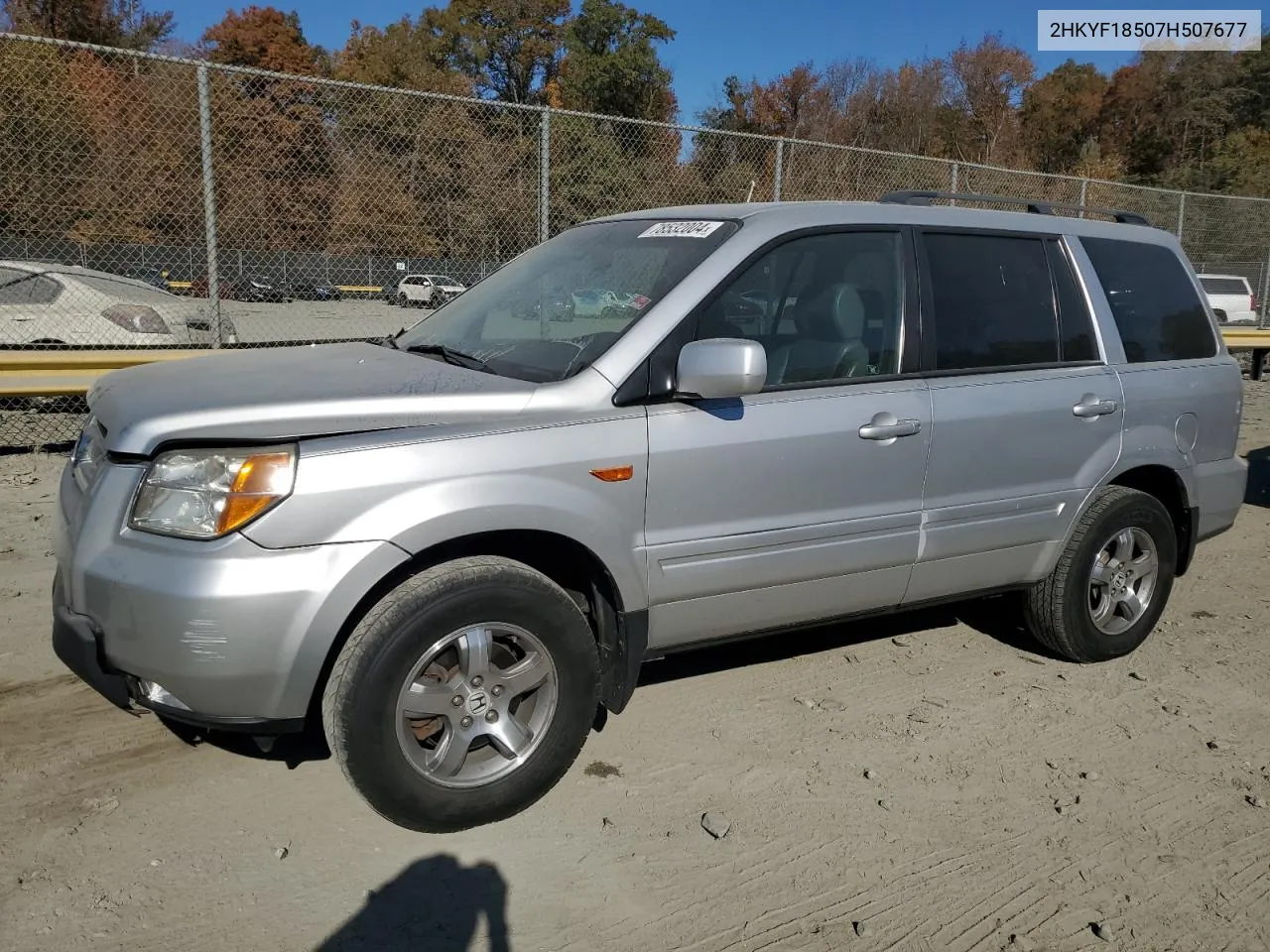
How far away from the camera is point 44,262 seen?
7867mm

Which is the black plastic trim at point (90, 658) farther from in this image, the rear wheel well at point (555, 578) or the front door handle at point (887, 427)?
the front door handle at point (887, 427)

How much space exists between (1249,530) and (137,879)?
6.76 metres

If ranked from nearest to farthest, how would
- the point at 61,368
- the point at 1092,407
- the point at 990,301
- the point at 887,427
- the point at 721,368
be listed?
the point at 721,368 < the point at 887,427 < the point at 990,301 < the point at 1092,407 < the point at 61,368

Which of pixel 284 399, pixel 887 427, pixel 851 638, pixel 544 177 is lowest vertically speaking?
pixel 851 638

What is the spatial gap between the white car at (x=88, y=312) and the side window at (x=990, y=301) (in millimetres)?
6511

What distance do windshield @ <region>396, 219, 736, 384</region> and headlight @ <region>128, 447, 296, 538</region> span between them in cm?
90

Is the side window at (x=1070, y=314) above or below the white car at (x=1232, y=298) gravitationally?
below

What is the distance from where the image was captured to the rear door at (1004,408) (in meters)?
3.85

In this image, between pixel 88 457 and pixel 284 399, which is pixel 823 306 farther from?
pixel 88 457

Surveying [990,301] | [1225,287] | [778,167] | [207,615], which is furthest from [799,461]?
[1225,287]

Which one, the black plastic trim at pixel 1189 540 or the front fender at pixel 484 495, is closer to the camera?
the front fender at pixel 484 495

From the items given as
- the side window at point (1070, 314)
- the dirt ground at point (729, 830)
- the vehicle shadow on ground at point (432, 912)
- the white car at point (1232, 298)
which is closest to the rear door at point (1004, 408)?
the side window at point (1070, 314)

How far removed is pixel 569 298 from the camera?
12.6ft

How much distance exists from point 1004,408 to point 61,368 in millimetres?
6442
